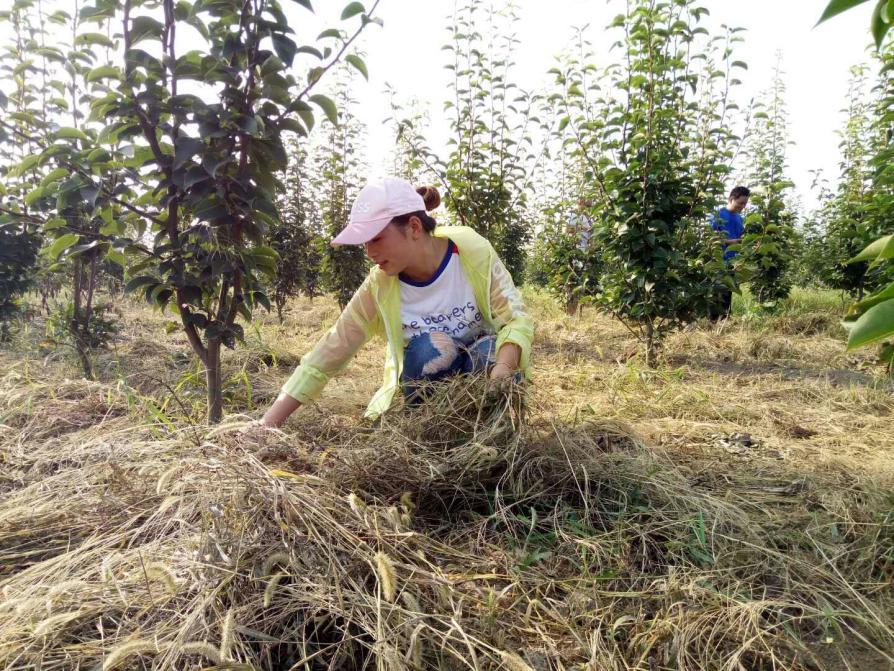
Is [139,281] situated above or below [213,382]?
above

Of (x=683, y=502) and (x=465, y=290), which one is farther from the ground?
(x=465, y=290)

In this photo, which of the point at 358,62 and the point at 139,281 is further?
the point at 139,281

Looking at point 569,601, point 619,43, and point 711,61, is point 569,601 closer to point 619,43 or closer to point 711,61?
point 619,43

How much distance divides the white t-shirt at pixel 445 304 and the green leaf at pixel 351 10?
94 centimetres

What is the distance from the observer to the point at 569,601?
4.39 feet

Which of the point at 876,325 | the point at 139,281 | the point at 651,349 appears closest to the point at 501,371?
the point at 876,325

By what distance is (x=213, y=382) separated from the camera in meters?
2.46

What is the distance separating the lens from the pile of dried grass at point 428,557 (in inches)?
44.4

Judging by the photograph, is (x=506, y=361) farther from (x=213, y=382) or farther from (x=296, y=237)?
(x=296, y=237)

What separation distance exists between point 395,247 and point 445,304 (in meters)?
0.39

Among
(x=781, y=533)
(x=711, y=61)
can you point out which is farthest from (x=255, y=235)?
(x=711, y=61)

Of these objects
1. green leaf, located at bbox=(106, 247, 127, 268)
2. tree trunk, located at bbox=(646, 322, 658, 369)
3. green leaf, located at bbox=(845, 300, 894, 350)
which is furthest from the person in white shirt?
tree trunk, located at bbox=(646, 322, 658, 369)

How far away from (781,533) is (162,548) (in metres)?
1.72

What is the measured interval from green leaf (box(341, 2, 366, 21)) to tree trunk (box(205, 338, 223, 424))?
4.66 feet
